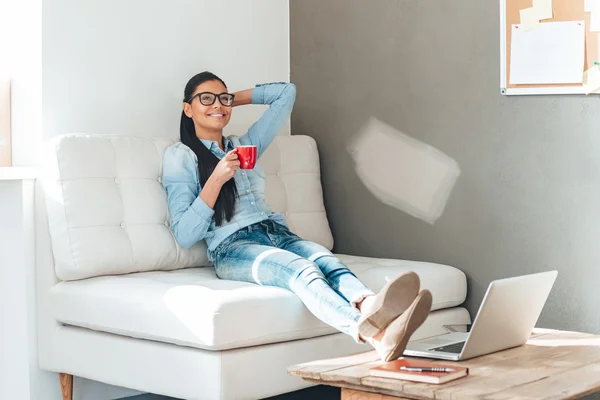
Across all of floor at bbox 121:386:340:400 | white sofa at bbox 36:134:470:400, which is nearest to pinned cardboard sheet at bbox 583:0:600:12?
white sofa at bbox 36:134:470:400

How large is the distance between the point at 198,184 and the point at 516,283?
1344 mm

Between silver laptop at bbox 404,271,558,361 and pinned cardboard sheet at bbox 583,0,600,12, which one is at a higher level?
pinned cardboard sheet at bbox 583,0,600,12

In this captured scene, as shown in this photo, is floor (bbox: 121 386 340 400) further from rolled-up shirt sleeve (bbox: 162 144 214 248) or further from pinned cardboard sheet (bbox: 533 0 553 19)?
pinned cardboard sheet (bbox: 533 0 553 19)

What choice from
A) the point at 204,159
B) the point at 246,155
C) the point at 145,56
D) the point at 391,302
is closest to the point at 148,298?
the point at 246,155

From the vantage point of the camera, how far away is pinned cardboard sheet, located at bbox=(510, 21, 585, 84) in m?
3.01

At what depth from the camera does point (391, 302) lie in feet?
7.07

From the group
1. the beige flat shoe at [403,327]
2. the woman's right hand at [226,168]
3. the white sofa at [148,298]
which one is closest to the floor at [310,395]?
the white sofa at [148,298]

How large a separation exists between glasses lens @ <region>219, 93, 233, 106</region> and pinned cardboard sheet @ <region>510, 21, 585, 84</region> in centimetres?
104


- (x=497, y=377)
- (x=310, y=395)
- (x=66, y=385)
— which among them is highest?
(x=497, y=377)

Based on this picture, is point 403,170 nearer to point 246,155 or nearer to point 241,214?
point 241,214

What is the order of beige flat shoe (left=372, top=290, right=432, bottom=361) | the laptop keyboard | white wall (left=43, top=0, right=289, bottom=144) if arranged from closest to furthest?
beige flat shoe (left=372, top=290, right=432, bottom=361) < the laptop keyboard < white wall (left=43, top=0, right=289, bottom=144)

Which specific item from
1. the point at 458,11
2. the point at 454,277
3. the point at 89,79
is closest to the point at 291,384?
the point at 454,277

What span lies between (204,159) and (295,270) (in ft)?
2.23

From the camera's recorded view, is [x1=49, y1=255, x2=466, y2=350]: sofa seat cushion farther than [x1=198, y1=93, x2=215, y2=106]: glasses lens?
No
